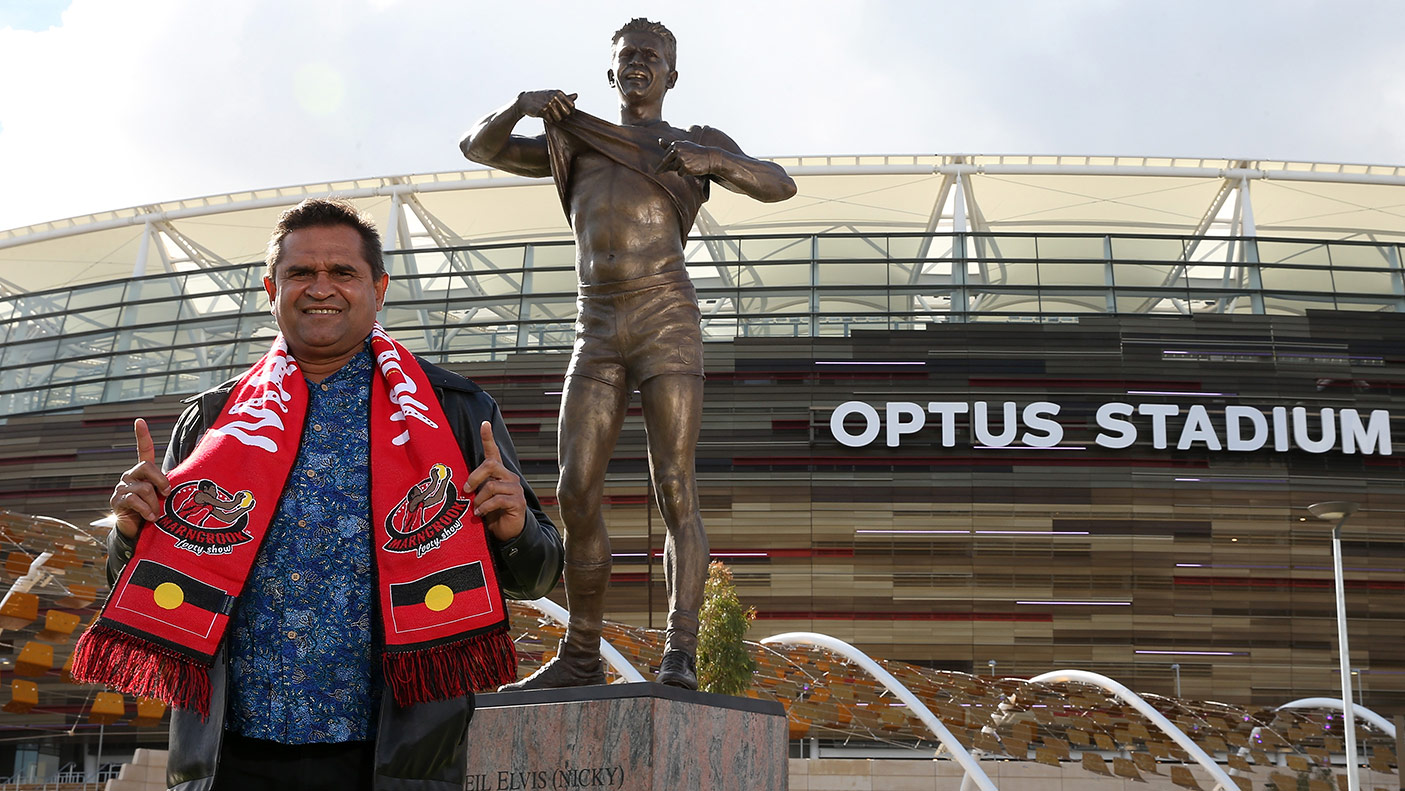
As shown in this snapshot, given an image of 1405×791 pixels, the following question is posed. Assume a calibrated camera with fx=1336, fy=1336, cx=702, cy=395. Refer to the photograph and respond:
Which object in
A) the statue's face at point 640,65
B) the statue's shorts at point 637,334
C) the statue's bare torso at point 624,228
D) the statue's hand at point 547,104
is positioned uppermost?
the statue's face at point 640,65

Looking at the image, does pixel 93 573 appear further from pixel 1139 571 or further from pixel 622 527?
pixel 1139 571

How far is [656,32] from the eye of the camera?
6.59m

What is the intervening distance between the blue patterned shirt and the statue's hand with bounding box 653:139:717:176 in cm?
325

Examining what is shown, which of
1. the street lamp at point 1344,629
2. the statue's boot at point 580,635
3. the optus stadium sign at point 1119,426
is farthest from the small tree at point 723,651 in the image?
the optus stadium sign at point 1119,426

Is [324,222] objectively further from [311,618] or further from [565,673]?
[565,673]

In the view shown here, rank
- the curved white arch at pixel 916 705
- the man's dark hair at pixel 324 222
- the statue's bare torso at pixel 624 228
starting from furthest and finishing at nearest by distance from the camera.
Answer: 1. the curved white arch at pixel 916 705
2. the statue's bare torso at pixel 624 228
3. the man's dark hair at pixel 324 222

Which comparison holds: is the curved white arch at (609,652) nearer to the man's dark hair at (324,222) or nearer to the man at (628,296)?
the man at (628,296)

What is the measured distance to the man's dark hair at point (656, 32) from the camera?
6.57 m

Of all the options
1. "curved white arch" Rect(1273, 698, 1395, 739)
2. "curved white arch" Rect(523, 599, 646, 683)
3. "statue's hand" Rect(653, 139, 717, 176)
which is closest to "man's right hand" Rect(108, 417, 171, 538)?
"statue's hand" Rect(653, 139, 717, 176)

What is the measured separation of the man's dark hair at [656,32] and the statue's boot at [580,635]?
2540mm

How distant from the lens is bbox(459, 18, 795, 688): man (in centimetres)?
615

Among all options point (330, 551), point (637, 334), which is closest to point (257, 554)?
point (330, 551)

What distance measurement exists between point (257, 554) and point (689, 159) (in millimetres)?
3564

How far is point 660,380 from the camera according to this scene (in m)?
6.25
